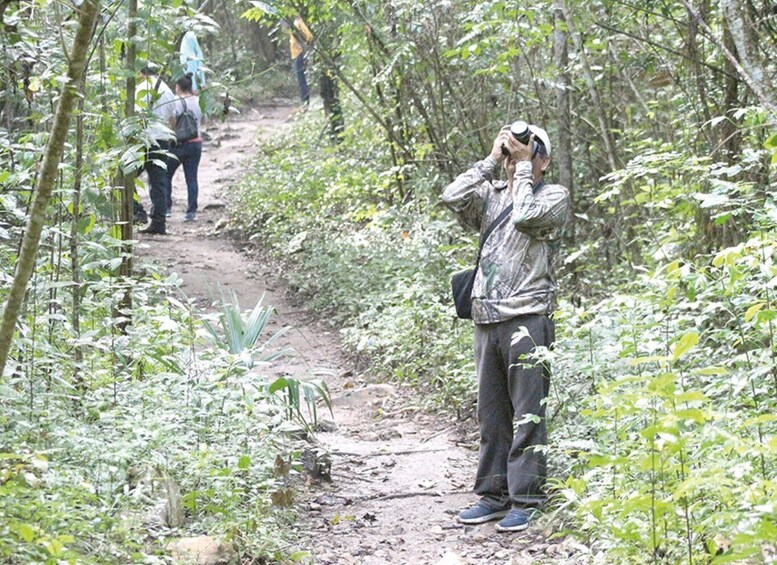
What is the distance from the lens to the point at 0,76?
19.2ft

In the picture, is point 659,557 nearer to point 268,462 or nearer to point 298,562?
point 298,562

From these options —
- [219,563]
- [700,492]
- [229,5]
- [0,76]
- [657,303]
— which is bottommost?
[219,563]

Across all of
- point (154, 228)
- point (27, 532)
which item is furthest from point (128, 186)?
point (154, 228)

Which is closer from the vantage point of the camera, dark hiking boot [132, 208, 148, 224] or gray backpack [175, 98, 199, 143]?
gray backpack [175, 98, 199, 143]

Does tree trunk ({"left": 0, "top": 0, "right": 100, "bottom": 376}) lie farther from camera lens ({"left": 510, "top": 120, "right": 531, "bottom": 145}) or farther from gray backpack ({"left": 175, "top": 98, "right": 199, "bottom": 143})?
gray backpack ({"left": 175, "top": 98, "right": 199, "bottom": 143})

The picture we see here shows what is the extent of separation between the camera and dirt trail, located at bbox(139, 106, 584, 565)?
5180 mm

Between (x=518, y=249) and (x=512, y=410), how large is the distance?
37.7 inches

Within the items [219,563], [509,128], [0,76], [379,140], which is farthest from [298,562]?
[379,140]

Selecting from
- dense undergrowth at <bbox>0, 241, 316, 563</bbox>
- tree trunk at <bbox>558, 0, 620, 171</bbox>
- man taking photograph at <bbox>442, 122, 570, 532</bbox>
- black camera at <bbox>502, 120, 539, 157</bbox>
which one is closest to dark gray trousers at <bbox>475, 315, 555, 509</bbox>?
man taking photograph at <bbox>442, 122, 570, 532</bbox>

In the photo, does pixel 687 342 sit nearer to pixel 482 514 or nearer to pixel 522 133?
pixel 522 133

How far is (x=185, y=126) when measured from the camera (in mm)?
13539

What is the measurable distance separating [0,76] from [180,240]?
8.34 metres

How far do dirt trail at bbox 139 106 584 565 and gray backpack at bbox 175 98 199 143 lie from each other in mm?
2161

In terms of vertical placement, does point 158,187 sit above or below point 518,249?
above
